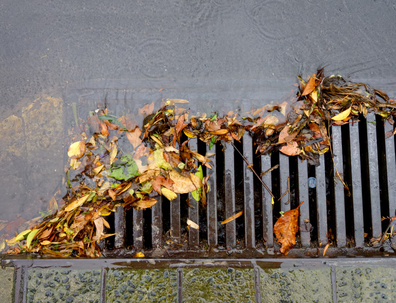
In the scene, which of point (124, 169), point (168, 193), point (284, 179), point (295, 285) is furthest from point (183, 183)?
point (295, 285)

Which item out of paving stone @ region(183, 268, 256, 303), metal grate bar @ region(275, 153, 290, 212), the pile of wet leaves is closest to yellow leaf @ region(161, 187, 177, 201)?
the pile of wet leaves

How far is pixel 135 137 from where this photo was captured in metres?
1.90

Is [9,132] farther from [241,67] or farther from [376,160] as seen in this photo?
[376,160]

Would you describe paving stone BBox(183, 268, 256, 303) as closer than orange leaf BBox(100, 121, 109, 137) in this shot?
Yes

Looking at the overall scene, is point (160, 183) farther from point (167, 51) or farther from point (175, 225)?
point (167, 51)

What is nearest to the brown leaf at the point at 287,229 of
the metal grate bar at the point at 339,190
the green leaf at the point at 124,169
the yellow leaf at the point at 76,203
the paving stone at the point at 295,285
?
the paving stone at the point at 295,285

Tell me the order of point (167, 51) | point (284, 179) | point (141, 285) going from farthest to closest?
point (167, 51)
point (284, 179)
point (141, 285)

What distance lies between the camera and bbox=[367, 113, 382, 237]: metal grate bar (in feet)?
6.10

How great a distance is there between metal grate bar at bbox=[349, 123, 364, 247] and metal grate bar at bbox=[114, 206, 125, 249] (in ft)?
4.31

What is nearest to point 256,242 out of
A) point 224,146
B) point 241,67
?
point 224,146

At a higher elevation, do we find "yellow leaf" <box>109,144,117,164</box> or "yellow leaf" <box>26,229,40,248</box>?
"yellow leaf" <box>109,144,117,164</box>

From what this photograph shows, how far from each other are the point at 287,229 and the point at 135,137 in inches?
39.8

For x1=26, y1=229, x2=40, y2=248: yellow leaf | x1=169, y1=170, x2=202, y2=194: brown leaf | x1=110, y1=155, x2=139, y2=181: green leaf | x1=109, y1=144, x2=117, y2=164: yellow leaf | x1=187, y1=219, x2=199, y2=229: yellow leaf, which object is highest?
x1=109, y1=144, x2=117, y2=164: yellow leaf

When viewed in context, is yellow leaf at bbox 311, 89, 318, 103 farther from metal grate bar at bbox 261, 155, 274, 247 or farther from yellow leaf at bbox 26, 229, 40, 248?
yellow leaf at bbox 26, 229, 40, 248
